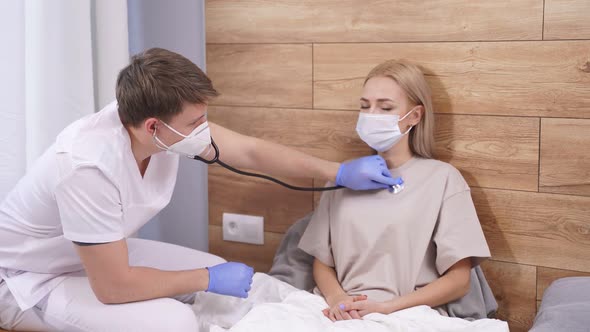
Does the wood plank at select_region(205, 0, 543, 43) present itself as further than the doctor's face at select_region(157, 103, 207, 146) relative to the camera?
Yes

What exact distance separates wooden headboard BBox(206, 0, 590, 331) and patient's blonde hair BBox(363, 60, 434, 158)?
7 cm

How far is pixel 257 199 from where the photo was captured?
2.25 metres

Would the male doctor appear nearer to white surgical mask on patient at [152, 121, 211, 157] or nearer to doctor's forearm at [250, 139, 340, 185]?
white surgical mask on patient at [152, 121, 211, 157]

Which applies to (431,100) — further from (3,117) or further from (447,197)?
(3,117)

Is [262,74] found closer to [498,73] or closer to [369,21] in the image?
[369,21]

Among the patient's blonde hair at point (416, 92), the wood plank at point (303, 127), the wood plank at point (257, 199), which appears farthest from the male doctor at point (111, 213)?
the wood plank at point (257, 199)

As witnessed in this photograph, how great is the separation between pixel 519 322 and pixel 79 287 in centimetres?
117

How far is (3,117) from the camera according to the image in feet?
6.30

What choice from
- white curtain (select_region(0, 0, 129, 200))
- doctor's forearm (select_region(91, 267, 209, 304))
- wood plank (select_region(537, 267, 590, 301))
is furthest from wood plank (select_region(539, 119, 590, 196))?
white curtain (select_region(0, 0, 129, 200))

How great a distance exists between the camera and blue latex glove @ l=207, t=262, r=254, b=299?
1.69 m

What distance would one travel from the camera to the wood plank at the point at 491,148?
1843 millimetres

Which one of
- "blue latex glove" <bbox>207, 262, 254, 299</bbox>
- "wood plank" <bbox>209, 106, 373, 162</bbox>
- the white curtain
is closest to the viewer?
"blue latex glove" <bbox>207, 262, 254, 299</bbox>

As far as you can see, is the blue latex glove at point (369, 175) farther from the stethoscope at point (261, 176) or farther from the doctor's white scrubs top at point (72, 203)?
the doctor's white scrubs top at point (72, 203)

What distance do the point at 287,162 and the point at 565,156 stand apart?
2.40 ft
